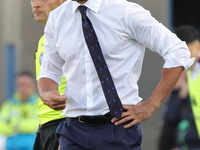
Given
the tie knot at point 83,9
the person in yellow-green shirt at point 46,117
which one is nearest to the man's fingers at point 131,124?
the tie knot at point 83,9

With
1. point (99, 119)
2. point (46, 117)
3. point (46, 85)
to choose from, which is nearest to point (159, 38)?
point (99, 119)

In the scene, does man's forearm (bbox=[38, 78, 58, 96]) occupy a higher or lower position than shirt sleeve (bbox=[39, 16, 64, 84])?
lower

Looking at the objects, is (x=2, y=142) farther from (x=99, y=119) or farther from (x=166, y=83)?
(x=166, y=83)

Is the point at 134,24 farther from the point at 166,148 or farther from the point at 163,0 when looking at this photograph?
the point at 163,0

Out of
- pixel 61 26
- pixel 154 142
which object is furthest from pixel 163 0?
pixel 61 26

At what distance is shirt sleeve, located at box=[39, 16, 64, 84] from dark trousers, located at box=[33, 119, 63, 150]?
83 cm

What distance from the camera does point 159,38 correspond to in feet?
10.3

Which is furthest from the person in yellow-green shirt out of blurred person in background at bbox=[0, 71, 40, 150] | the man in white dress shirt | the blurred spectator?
the blurred spectator

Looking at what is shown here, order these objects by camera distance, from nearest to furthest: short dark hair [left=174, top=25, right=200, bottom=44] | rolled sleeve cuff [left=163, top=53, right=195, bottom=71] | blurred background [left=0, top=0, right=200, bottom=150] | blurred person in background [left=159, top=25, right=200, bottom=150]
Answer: rolled sleeve cuff [left=163, top=53, right=195, bottom=71]
blurred person in background [left=159, top=25, right=200, bottom=150]
short dark hair [left=174, top=25, right=200, bottom=44]
blurred background [left=0, top=0, right=200, bottom=150]

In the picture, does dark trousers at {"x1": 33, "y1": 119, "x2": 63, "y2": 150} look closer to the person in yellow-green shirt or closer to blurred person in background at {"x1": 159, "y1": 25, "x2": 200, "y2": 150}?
the person in yellow-green shirt

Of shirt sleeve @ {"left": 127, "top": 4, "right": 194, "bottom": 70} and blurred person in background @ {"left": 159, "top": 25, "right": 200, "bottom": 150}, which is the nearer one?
shirt sleeve @ {"left": 127, "top": 4, "right": 194, "bottom": 70}

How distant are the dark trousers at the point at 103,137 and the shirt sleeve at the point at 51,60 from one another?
47cm

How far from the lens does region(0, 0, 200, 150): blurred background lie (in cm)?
971

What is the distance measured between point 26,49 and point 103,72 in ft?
22.7
